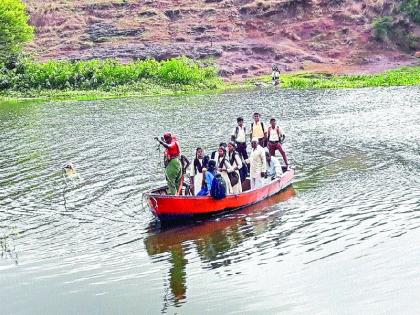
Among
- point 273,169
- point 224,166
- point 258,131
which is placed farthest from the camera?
point 258,131

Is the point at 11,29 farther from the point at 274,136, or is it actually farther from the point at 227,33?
the point at 274,136

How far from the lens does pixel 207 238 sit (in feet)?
62.1

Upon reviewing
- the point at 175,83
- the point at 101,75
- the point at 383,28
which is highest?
the point at 383,28

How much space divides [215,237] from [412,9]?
3143 inches

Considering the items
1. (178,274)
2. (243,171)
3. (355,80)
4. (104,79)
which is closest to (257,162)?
(243,171)

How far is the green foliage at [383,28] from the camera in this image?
90125 mm

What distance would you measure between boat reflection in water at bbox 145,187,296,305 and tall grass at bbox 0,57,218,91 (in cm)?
5611

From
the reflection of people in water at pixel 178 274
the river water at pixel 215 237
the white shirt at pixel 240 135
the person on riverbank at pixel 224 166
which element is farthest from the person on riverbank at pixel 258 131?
the reflection of people in water at pixel 178 274

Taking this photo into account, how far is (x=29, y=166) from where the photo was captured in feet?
102

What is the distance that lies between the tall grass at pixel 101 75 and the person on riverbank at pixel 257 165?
53835 millimetres

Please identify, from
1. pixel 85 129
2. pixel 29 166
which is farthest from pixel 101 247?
pixel 85 129

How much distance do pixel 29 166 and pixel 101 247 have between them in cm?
1414

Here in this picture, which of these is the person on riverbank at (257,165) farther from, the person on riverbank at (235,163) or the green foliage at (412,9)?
the green foliage at (412,9)

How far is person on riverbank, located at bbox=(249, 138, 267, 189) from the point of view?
2305 centimetres
